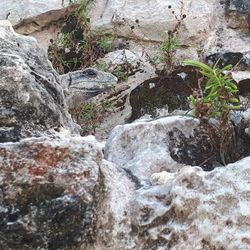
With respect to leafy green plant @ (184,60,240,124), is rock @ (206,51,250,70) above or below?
below

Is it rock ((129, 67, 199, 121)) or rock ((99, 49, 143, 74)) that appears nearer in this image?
rock ((129, 67, 199, 121))

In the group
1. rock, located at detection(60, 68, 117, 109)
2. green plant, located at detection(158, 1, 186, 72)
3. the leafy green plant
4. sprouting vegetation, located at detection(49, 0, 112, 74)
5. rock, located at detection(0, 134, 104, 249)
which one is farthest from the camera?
sprouting vegetation, located at detection(49, 0, 112, 74)

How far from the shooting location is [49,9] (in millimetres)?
2584

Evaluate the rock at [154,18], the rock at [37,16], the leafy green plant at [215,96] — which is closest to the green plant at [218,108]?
the leafy green plant at [215,96]

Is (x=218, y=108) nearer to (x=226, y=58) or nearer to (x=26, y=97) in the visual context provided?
(x=26, y=97)

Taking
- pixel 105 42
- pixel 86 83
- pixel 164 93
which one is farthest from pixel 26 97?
pixel 105 42

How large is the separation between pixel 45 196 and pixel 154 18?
1.62 meters

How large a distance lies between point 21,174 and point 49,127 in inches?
8.6

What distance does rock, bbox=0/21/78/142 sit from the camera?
116cm

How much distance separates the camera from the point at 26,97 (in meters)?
1.19

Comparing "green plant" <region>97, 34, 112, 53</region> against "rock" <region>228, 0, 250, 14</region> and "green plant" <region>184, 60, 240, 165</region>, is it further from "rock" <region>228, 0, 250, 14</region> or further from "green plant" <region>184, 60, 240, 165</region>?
"green plant" <region>184, 60, 240, 165</region>

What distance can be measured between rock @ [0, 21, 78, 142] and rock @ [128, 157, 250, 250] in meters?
0.24

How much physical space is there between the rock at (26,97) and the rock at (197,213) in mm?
239

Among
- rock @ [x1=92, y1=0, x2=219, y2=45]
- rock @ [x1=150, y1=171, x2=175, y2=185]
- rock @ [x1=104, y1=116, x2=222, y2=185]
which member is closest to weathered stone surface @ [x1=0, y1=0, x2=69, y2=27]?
rock @ [x1=92, y1=0, x2=219, y2=45]
